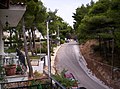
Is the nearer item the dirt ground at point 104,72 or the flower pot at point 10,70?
the flower pot at point 10,70

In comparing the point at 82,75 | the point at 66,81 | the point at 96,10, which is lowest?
the point at 82,75

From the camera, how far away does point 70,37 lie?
67125 mm

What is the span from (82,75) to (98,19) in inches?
205

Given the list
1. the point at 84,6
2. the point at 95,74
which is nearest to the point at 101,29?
the point at 95,74

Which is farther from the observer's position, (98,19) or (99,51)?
(99,51)

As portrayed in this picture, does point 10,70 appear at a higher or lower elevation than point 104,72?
higher

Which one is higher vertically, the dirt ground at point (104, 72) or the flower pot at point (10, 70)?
the flower pot at point (10, 70)

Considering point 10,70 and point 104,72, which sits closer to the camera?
point 10,70

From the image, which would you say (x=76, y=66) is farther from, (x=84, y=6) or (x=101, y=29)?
(x=84, y=6)

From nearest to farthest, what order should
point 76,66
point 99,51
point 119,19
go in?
point 119,19
point 76,66
point 99,51

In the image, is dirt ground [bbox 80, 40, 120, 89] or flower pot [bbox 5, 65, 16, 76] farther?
dirt ground [bbox 80, 40, 120, 89]

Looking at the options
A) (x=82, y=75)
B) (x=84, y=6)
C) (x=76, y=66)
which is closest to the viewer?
(x=82, y=75)

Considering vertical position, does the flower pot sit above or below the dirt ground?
above

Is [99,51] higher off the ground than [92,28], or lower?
lower
